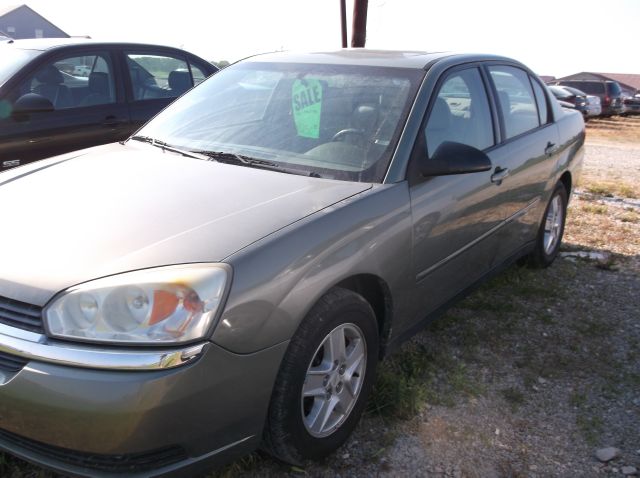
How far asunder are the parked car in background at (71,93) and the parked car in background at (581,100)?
55.6ft

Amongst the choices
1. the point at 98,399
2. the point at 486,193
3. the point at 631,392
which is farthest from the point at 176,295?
the point at 631,392

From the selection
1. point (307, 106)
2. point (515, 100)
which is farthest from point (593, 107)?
point (307, 106)

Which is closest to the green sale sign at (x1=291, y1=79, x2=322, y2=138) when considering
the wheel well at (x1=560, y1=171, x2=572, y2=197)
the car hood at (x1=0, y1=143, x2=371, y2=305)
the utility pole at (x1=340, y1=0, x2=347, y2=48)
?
the car hood at (x1=0, y1=143, x2=371, y2=305)

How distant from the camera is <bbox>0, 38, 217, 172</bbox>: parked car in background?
4.52 meters

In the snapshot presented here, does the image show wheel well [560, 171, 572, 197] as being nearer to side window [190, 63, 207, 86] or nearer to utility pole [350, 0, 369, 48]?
side window [190, 63, 207, 86]

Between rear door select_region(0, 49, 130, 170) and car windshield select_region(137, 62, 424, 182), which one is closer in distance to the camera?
car windshield select_region(137, 62, 424, 182)

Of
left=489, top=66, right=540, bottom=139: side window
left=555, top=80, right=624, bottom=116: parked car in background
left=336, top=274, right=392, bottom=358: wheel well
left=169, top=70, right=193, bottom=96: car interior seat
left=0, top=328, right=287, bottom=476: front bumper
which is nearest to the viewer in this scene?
left=0, top=328, right=287, bottom=476: front bumper

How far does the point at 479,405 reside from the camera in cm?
287

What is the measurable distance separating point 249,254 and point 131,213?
23.6 inches

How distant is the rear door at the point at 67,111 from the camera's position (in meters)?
4.54

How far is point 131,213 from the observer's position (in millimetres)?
2273

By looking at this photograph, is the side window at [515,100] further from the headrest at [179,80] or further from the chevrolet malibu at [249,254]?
the headrest at [179,80]

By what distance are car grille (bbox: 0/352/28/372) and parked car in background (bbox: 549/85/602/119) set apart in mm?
20110

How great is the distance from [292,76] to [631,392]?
7.88ft
